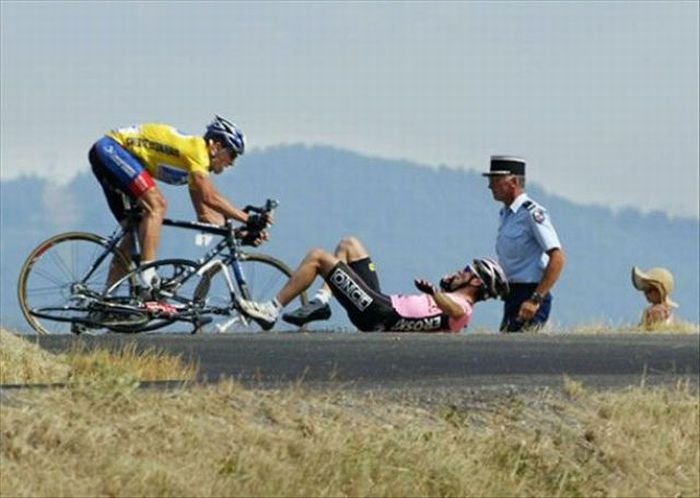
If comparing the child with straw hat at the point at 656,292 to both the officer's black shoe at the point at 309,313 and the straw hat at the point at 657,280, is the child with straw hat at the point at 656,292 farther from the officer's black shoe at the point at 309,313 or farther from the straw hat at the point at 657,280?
the officer's black shoe at the point at 309,313

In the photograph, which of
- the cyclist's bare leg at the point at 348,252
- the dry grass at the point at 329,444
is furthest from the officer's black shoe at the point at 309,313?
the dry grass at the point at 329,444

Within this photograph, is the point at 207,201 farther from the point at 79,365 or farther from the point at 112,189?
the point at 79,365

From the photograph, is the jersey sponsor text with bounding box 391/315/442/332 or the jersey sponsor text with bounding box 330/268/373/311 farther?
the jersey sponsor text with bounding box 391/315/442/332

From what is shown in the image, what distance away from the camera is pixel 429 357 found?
54.1ft

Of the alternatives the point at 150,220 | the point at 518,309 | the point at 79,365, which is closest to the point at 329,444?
the point at 79,365

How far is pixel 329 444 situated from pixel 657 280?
11.0 meters

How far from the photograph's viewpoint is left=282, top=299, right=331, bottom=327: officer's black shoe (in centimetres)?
1905

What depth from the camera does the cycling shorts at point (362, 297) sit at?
1838 cm

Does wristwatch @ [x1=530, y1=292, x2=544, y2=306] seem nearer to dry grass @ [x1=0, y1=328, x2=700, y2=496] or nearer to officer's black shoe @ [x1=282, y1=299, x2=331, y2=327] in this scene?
officer's black shoe @ [x1=282, y1=299, x2=331, y2=327]

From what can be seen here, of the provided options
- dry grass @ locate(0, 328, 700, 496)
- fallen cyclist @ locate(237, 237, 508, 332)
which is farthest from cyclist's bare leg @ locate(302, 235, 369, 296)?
dry grass @ locate(0, 328, 700, 496)

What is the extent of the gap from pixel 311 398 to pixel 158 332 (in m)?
6.97

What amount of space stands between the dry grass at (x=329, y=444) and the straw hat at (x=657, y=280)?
835 cm

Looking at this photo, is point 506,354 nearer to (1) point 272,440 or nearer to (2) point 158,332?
(2) point 158,332

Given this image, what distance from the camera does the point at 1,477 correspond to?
10117 millimetres
